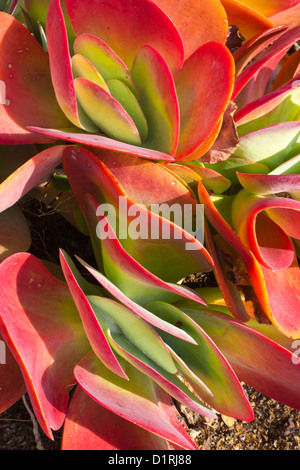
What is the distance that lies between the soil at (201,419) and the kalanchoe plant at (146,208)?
0.55 feet

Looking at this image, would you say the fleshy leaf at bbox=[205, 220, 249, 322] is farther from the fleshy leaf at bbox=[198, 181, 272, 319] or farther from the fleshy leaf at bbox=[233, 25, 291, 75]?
the fleshy leaf at bbox=[233, 25, 291, 75]

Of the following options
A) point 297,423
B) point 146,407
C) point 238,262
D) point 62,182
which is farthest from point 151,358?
point 297,423

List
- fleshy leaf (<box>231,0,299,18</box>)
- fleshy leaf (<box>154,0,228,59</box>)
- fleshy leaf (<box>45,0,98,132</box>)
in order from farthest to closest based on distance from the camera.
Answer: fleshy leaf (<box>231,0,299,18</box>), fleshy leaf (<box>154,0,228,59</box>), fleshy leaf (<box>45,0,98,132</box>)

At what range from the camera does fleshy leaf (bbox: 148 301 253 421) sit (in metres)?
0.62

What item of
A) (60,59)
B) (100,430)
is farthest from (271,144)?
(100,430)

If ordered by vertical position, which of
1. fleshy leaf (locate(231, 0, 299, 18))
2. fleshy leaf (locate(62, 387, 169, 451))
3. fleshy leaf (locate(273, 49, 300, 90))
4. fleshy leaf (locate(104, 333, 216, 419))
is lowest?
fleshy leaf (locate(62, 387, 169, 451))

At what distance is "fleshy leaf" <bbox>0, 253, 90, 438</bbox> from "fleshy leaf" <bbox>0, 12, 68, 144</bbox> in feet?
0.53

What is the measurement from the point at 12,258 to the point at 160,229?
19cm

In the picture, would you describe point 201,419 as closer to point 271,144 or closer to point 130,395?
point 130,395

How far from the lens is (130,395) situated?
2.12 feet

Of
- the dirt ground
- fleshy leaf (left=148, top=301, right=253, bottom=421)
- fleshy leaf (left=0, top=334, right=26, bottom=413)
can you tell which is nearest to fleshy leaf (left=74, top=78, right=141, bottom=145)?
fleshy leaf (left=148, top=301, right=253, bottom=421)

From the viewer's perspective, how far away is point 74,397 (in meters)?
0.68

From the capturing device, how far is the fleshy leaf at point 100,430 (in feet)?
2.21
